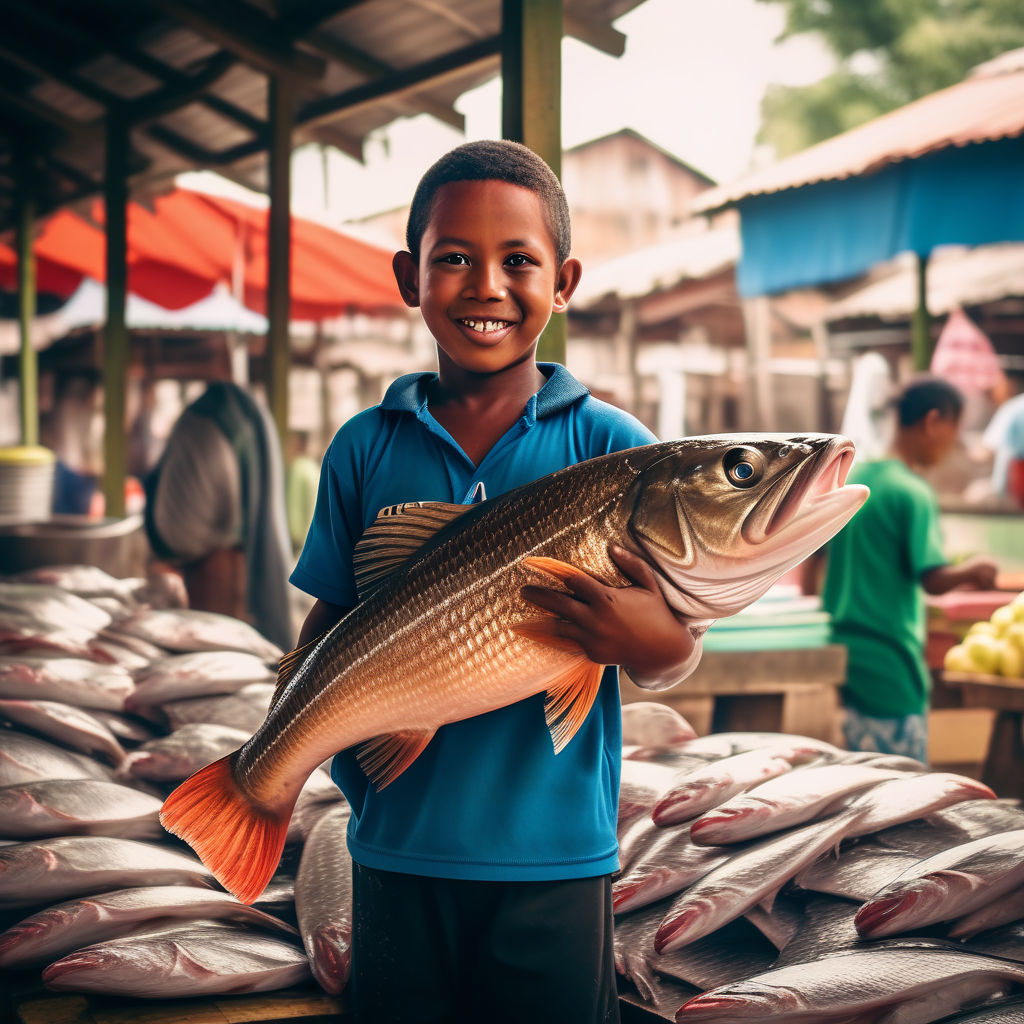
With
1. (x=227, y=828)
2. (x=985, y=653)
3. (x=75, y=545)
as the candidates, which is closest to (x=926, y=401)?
(x=985, y=653)

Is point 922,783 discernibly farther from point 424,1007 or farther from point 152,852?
point 152,852

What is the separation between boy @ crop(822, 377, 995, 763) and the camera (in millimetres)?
4258

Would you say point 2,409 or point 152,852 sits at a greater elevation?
point 2,409

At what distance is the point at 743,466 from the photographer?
1.40m

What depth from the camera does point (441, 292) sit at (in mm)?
1630

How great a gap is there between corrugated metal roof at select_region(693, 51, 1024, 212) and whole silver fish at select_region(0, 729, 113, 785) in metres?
5.14

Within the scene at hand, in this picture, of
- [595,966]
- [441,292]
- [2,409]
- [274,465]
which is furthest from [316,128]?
[2,409]

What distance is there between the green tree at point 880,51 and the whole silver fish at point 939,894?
26.6 metres

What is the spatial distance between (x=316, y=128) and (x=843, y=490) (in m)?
6.38

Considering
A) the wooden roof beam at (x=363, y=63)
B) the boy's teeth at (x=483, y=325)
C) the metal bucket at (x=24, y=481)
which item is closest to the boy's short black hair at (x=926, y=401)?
the wooden roof beam at (x=363, y=63)

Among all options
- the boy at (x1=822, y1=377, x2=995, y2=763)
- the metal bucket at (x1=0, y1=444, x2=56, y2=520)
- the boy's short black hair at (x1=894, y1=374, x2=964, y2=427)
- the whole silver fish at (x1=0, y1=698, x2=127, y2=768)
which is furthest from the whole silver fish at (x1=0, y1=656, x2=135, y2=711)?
the metal bucket at (x1=0, y1=444, x2=56, y2=520)

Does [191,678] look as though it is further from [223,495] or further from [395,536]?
[395,536]

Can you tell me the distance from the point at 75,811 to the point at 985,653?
3.78 meters

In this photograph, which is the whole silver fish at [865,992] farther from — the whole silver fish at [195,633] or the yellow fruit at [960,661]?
the yellow fruit at [960,661]
